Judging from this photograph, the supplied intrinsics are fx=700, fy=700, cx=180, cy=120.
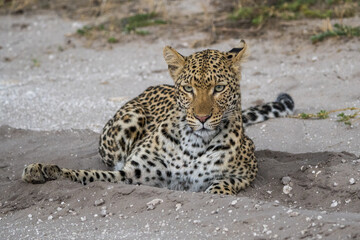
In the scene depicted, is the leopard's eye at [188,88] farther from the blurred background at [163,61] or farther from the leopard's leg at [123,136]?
the blurred background at [163,61]

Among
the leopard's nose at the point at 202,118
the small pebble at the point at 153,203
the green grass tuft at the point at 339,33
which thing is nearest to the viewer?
the small pebble at the point at 153,203

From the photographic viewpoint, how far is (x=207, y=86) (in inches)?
276

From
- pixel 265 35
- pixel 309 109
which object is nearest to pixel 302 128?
pixel 309 109

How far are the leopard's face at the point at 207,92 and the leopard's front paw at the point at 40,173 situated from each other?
5.00ft

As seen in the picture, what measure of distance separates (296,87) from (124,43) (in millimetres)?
4556

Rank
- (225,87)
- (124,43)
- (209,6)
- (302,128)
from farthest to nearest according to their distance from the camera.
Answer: (209,6)
(124,43)
(302,128)
(225,87)

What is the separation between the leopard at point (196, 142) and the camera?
7016 mm

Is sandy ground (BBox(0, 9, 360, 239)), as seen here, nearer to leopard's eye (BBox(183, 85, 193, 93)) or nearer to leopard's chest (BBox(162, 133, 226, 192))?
leopard's chest (BBox(162, 133, 226, 192))

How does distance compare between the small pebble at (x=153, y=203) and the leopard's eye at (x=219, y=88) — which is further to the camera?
the leopard's eye at (x=219, y=88)

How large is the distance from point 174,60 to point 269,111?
2733 millimetres

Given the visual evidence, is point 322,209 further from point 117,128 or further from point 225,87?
point 117,128

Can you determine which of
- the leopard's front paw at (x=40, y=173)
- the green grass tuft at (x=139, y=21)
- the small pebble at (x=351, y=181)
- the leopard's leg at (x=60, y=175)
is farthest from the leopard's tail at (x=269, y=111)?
the green grass tuft at (x=139, y=21)

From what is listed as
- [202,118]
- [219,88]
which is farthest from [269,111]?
[202,118]

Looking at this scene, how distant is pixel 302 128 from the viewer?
938cm
